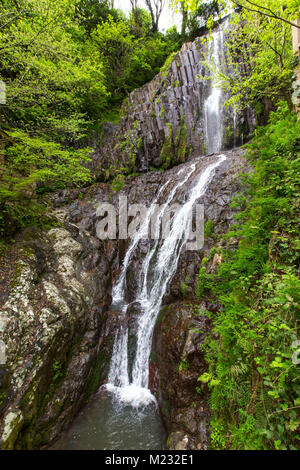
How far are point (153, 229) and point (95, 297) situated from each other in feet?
12.6

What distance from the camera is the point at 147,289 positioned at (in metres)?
7.65

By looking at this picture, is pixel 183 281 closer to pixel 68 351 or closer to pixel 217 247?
pixel 217 247

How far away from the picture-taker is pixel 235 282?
378cm

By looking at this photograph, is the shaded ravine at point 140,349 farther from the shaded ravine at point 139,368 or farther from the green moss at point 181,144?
the green moss at point 181,144

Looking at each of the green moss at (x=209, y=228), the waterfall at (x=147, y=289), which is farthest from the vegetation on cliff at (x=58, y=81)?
the green moss at (x=209, y=228)

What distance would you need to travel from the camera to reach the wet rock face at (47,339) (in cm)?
412

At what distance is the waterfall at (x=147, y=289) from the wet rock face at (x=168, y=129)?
10.1ft

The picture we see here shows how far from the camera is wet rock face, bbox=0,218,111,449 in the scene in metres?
4.12

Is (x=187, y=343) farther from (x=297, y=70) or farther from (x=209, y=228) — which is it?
(x=297, y=70)

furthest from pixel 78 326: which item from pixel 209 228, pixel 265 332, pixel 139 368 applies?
pixel 265 332

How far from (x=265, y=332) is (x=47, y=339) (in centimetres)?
482

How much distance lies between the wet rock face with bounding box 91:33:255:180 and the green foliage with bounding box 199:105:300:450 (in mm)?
8707

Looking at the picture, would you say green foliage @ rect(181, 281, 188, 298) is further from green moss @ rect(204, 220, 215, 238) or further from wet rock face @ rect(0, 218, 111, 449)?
wet rock face @ rect(0, 218, 111, 449)

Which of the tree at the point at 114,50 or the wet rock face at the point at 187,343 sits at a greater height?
the tree at the point at 114,50
